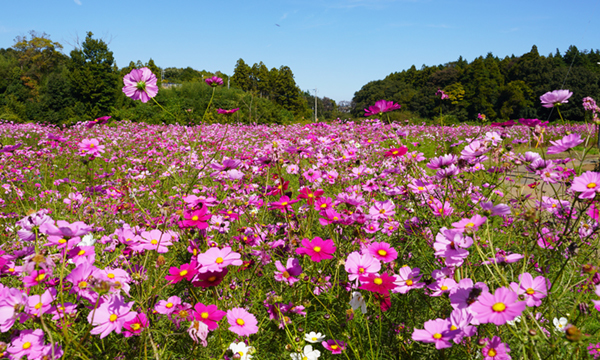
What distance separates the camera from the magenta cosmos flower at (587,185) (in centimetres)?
75

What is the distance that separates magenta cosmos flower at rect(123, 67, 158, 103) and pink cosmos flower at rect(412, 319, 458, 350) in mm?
1222

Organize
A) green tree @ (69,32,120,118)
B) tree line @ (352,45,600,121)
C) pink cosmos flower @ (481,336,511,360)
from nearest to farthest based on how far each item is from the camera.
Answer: pink cosmos flower @ (481,336,511,360)
green tree @ (69,32,120,118)
tree line @ (352,45,600,121)

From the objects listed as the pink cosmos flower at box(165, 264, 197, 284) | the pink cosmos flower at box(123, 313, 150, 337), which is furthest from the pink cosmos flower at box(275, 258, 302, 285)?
the pink cosmos flower at box(123, 313, 150, 337)

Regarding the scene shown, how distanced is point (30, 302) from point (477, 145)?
1.42 m

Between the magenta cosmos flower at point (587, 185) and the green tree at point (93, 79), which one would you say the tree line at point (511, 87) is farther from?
the magenta cosmos flower at point (587, 185)

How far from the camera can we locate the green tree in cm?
1748

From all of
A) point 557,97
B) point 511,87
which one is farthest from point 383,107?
point 511,87

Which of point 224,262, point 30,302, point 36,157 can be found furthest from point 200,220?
point 36,157

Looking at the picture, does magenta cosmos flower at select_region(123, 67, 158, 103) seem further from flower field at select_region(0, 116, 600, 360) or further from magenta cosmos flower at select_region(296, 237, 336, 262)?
magenta cosmos flower at select_region(296, 237, 336, 262)

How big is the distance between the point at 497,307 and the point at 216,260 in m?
0.67

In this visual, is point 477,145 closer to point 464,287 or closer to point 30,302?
point 464,287

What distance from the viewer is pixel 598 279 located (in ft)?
2.81

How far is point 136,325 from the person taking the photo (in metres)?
0.89

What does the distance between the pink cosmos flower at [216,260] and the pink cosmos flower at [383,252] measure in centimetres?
41
